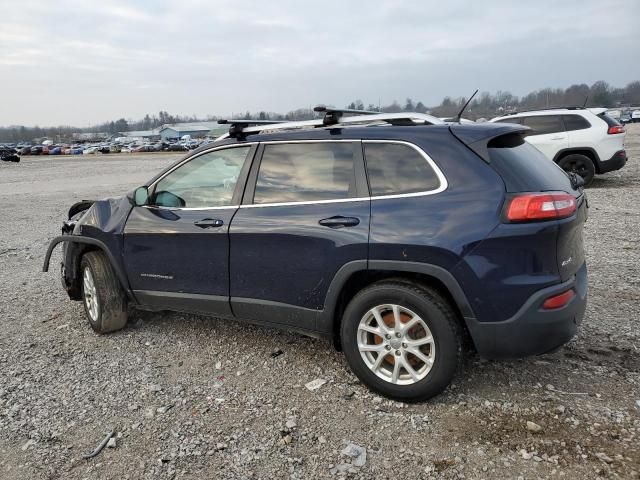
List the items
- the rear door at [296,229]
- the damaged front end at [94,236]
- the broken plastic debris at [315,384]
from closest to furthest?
the rear door at [296,229]
the broken plastic debris at [315,384]
the damaged front end at [94,236]

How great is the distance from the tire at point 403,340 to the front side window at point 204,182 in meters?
1.35

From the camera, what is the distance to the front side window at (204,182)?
387 cm

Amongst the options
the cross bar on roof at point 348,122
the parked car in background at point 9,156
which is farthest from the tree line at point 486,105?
the parked car in background at point 9,156

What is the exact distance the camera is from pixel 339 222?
327 cm

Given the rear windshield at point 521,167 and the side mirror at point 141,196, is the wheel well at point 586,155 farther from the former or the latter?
the side mirror at point 141,196

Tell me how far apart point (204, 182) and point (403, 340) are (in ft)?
6.50

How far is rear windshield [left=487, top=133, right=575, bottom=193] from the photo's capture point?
2943 mm

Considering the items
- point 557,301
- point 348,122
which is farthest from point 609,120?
point 557,301

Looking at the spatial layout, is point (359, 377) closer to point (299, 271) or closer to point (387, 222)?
point (299, 271)

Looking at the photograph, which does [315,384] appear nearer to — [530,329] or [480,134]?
[530,329]

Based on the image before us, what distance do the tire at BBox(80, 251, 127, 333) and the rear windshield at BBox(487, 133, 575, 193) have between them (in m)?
3.28

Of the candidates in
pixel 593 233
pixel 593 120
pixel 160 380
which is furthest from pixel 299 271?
pixel 593 120

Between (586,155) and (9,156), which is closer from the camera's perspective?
(586,155)

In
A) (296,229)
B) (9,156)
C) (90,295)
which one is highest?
(296,229)
